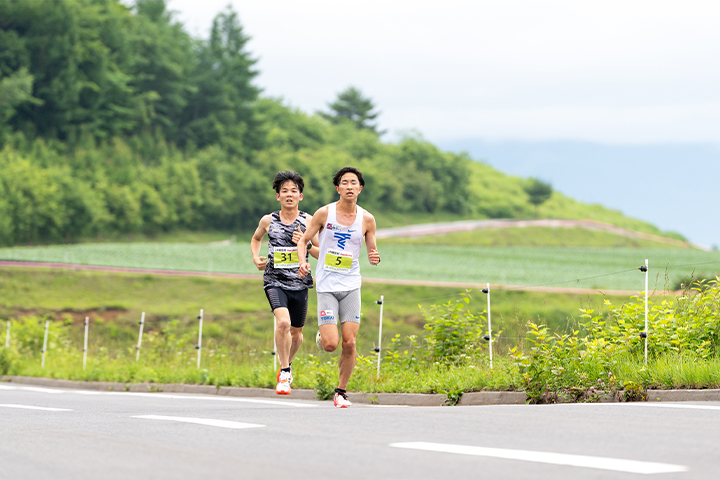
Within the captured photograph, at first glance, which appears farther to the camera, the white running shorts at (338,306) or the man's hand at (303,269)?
the man's hand at (303,269)

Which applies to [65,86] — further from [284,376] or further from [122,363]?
[284,376]

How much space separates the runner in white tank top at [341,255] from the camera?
9586mm

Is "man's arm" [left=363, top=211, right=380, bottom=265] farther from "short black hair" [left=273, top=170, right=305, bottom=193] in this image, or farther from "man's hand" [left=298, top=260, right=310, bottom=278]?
"short black hair" [left=273, top=170, right=305, bottom=193]

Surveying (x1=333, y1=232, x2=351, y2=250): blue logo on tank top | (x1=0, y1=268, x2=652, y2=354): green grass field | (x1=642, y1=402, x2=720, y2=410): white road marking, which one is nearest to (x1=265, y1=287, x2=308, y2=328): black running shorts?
(x1=333, y1=232, x2=351, y2=250): blue logo on tank top

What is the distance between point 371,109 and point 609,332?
142 m

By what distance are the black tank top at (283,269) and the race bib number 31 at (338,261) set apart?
102 cm

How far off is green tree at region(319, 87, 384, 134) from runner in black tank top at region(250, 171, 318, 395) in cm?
14052

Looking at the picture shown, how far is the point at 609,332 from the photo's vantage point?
36.1ft

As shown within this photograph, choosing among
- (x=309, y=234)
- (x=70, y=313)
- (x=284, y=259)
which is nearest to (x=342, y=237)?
(x=309, y=234)

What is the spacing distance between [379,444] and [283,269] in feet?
15.2

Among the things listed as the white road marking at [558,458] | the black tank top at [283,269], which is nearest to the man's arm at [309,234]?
the black tank top at [283,269]

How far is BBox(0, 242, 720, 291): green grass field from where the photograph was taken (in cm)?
5506

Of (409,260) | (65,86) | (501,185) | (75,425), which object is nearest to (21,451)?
(75,425)

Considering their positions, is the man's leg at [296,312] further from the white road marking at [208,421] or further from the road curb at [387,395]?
the white road marking at [208,421]
